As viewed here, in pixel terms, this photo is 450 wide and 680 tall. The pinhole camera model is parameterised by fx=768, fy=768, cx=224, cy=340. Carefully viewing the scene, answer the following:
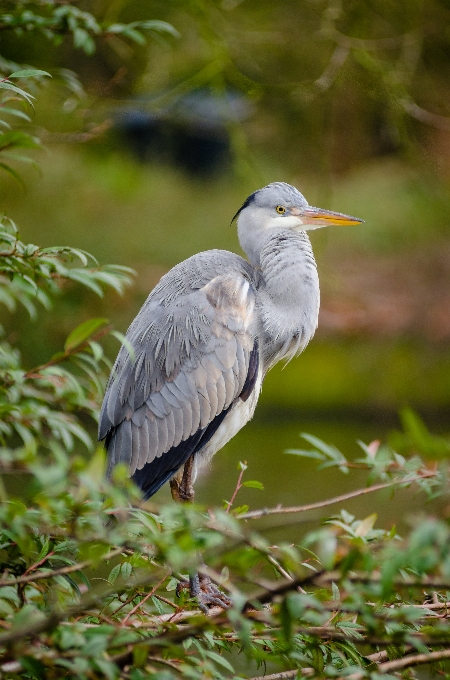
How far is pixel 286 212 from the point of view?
217 cm

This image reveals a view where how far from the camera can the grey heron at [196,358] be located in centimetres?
193

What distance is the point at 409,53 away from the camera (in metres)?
5.46

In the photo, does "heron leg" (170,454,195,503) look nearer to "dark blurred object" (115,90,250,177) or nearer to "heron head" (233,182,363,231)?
"heron head" (233,182,363,231)

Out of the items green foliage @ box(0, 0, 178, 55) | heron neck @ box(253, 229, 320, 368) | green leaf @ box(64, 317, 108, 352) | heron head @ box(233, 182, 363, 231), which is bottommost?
heron neck @ box(253, 229, 320, 368)

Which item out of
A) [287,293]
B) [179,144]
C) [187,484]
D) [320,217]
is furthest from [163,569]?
[179,144]

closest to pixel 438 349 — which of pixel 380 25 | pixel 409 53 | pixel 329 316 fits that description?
pixel 329 316

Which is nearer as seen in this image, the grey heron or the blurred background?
the grey heron

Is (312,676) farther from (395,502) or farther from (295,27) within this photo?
(295,27)

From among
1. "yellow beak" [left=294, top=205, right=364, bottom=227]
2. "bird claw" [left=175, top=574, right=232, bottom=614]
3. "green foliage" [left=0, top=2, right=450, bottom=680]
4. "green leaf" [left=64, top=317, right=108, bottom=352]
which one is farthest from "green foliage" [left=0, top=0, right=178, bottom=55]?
"bird claw" [left=175, top=574, right=232, bottom=614]

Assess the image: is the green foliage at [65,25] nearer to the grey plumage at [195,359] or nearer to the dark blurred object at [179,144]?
the grey plumage at [195,359]

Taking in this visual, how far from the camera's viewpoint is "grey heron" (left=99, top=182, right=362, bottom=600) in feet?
6.35

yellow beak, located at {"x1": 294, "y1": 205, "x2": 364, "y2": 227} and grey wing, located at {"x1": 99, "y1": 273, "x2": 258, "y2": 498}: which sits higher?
yellow beak, located at {"x1": 294, "y1": 205, "x2": 364, "y2": 227}

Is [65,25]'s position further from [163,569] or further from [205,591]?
[205,591]

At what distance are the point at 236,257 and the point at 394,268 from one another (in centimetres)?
522
